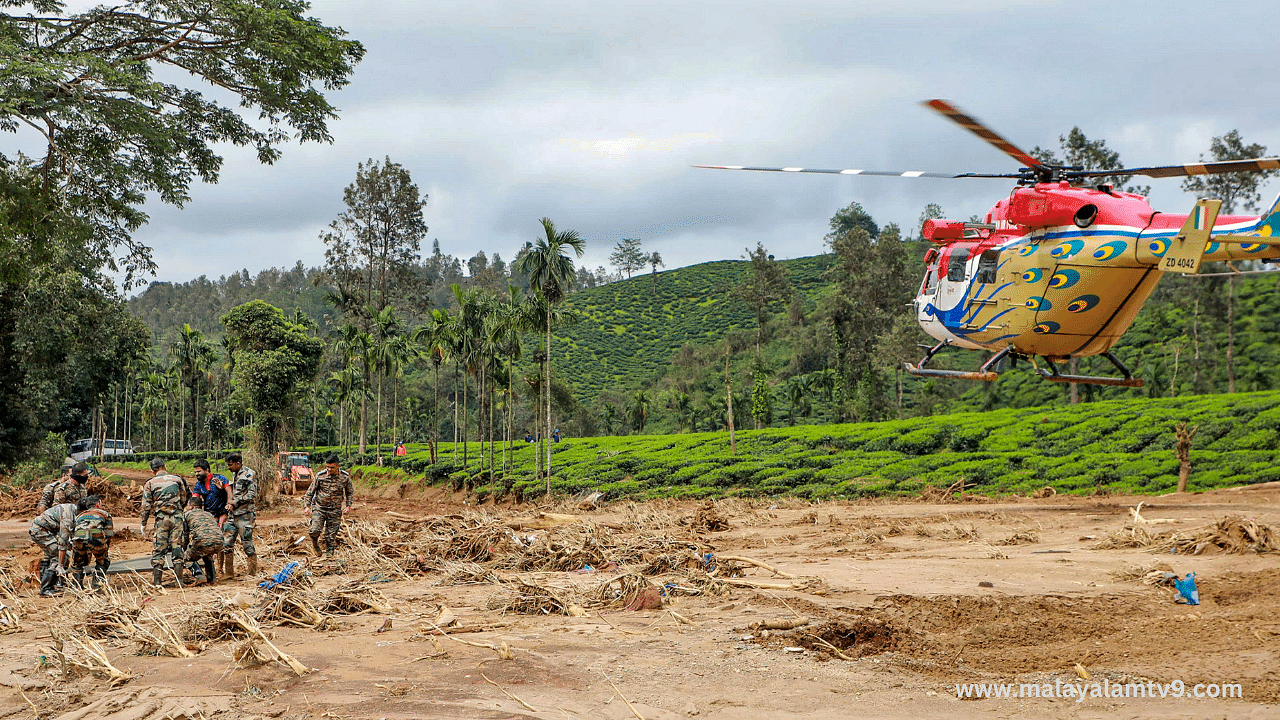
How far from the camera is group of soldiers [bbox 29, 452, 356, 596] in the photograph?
36.3ft

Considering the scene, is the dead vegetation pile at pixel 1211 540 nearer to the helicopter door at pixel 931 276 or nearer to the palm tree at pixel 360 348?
the helicopter door at pixel 931 276

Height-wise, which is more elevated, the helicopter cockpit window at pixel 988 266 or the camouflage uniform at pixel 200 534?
the helicopter cockpit window at pixel 988 266

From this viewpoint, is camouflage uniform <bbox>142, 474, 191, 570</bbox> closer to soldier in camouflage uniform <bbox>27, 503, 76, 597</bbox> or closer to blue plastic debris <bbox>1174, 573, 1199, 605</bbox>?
soldier in camouflage uniform <bbox>27, 503, 76, 597</bbox>

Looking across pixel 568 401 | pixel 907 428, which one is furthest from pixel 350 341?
pixel 907 428

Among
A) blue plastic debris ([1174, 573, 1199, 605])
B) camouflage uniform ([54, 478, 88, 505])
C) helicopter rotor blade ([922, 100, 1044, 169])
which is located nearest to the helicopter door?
helicopter rotor blade ([922, 100, 1044, 169])

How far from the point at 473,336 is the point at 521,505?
8173 mm

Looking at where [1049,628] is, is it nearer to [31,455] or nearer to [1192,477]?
[1192,477]

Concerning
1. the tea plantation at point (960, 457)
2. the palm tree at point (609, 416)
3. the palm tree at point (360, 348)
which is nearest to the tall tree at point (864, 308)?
the tea plantation at point (960, 457)

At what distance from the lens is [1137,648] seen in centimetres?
Result: 687

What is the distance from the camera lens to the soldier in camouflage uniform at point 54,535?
10977 millimetres

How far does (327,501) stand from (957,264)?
11.4 m

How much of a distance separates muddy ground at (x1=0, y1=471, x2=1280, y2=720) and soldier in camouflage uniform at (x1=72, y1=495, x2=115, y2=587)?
64 centimetres

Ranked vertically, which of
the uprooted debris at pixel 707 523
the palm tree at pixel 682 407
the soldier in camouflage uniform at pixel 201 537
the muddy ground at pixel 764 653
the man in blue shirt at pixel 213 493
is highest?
the palm tree at pixel 682 407

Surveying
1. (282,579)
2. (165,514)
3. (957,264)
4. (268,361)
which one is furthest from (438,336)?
(282,579)
